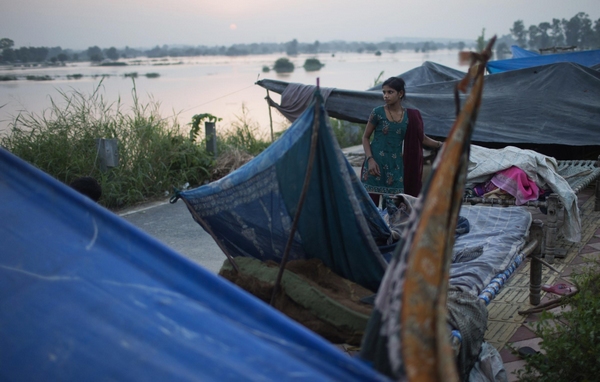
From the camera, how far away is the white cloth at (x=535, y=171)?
15.3ft

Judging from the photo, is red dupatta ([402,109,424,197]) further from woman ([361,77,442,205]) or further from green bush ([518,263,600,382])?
green bush ([518,263,600,382])

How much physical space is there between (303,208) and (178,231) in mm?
3207

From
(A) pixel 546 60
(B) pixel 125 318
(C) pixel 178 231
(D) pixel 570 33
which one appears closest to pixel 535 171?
(C) pixel 178 231

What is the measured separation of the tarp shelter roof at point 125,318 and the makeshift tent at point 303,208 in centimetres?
85

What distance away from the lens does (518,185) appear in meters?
4.92

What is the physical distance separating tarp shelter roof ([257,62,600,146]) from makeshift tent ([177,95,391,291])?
14.4ft

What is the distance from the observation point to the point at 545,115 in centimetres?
690

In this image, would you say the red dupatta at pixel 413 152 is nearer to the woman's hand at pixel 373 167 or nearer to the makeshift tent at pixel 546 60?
the woman's hand at pixel 373 167

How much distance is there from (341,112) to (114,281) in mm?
5710

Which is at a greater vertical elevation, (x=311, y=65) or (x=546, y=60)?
(x=546, y=60)

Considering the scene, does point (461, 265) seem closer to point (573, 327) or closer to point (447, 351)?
point (573, 327)

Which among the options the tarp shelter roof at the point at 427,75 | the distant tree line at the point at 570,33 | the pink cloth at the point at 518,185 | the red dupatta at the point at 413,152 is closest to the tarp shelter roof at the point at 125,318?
the red dupatta at the point at 413,152

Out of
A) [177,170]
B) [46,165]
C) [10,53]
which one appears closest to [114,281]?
[46,165]

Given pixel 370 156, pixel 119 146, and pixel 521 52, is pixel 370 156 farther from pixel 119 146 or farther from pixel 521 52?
pixel 521 52
